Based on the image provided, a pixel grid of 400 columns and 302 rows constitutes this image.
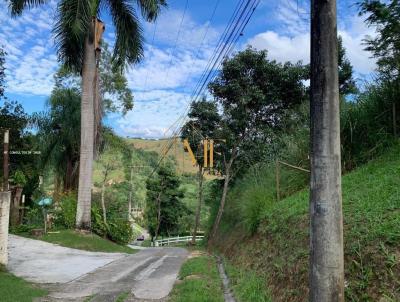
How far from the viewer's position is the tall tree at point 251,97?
21141 millimetres

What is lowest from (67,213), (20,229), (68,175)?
(20,229)

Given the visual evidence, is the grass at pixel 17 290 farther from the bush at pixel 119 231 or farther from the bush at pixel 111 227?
the bush at pixel 119 231

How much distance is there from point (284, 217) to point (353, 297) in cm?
424

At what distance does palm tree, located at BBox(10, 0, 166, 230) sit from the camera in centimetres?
1878

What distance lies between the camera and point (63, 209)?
22.3 metres

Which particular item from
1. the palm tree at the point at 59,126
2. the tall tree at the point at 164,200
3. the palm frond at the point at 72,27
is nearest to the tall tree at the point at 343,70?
the palm frond at the point at 72,27

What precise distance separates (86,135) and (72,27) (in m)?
4.65

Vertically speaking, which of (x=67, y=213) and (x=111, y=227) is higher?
(x=67, y=213)

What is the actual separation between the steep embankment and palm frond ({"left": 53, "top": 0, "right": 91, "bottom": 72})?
12288mm

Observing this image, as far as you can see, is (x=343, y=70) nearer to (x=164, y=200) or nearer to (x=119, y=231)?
(x=119, y=231)

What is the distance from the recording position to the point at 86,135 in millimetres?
19875

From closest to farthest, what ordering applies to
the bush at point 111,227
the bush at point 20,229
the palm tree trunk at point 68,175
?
the bush at point 20,229 < the bush at point 111,227 < the palm tree trunk at point 68,175

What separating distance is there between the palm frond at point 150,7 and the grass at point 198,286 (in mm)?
12720

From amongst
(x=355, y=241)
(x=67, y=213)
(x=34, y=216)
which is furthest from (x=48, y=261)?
(x=34, y=216)
